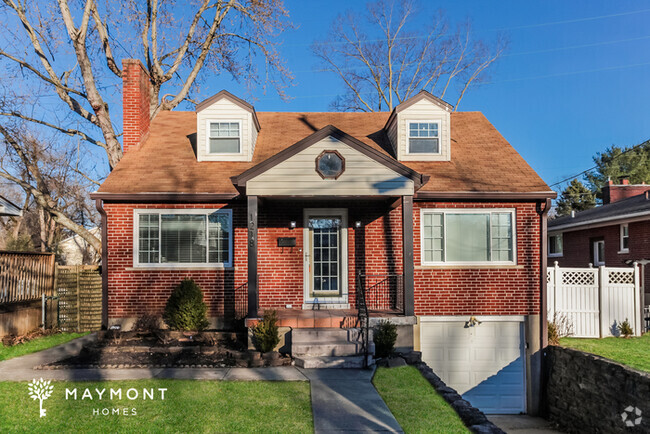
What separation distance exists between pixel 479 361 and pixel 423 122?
5.83 m

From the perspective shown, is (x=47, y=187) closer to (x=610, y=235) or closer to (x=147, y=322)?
(x=147, y=322)

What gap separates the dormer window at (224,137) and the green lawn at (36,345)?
544 cm

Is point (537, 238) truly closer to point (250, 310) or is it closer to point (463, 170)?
point (463, 170)

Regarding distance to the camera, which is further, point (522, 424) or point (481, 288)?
point (481, 288)

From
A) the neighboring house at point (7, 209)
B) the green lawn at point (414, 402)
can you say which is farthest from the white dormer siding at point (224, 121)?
the green lawn at point (414, 402)

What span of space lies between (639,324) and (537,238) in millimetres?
4521

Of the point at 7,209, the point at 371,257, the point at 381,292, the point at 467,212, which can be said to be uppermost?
the point at 7,209

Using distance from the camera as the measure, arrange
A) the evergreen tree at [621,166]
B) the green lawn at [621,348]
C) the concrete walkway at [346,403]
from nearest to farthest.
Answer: the concrete walkway at [346,403] < the green lawn at [621,348] < the evergreen tree at [621,166]

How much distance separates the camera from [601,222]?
17.4 m

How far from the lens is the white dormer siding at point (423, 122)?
11.6 m

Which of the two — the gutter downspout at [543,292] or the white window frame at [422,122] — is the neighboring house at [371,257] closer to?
the gutter downspout at [543,292]

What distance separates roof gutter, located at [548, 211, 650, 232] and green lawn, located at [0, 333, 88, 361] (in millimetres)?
16915

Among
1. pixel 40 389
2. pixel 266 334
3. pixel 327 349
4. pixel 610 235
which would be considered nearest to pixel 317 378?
pixel 327 349

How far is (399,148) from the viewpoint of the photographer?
38.2 ft
